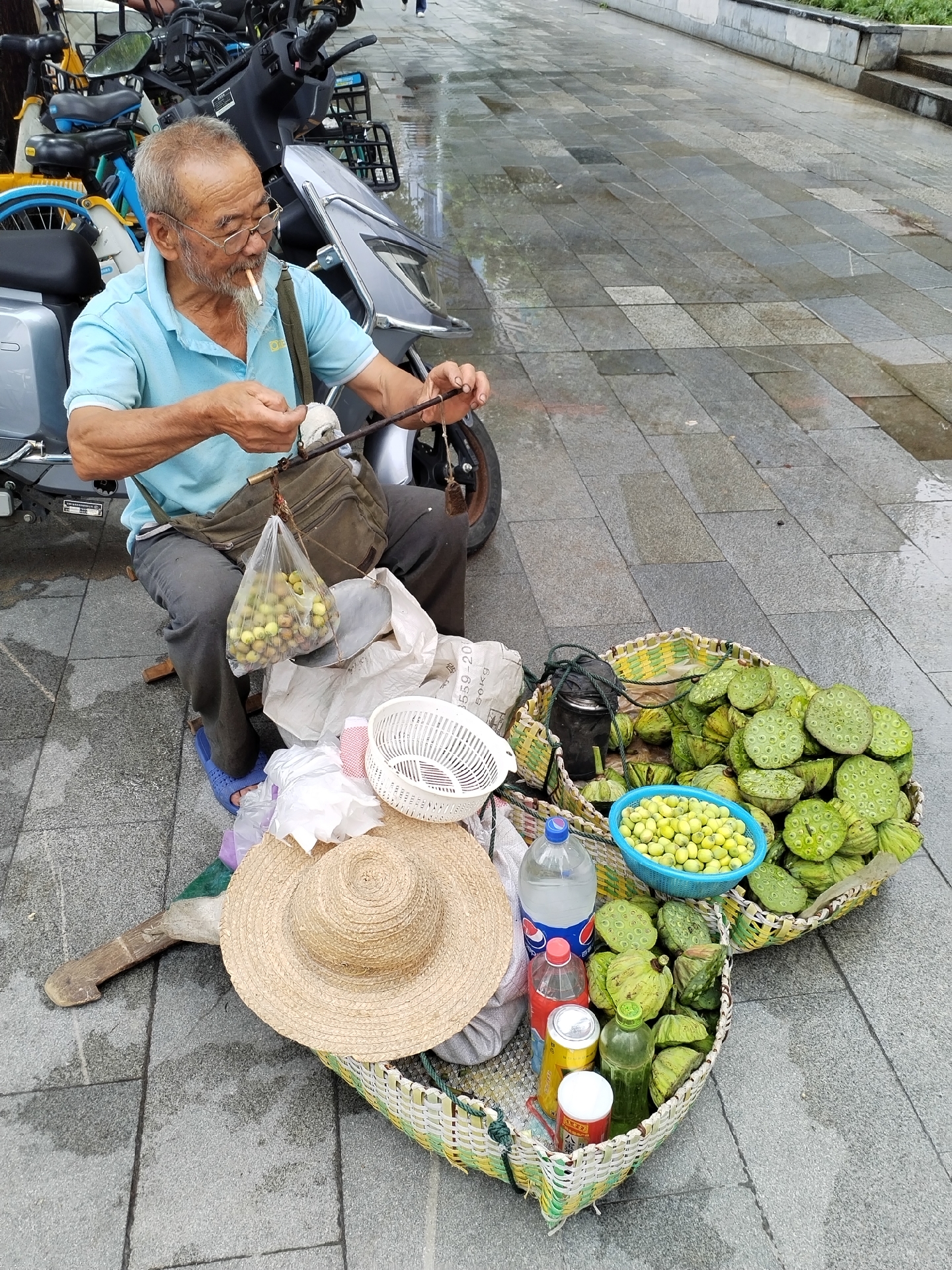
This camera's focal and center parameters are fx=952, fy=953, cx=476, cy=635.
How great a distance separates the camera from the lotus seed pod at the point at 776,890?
91.2 inches

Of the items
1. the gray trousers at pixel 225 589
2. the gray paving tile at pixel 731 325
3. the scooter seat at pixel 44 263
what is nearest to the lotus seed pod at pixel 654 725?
the gray trousers at pixel 225 589

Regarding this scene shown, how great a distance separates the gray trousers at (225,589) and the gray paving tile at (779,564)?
139 cm

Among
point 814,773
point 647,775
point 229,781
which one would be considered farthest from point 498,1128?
point 229,781

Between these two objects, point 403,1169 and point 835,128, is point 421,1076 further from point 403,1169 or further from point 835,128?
point 835,128

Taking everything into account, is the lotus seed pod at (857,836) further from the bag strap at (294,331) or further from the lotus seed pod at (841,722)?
the bag strap at (294,331)

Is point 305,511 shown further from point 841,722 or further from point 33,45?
point 33,45

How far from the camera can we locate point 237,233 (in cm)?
230

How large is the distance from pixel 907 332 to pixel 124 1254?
19.8 feet

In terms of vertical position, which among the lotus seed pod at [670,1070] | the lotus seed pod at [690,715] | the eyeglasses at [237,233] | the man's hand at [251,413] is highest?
the eyeglasses at [237,233]

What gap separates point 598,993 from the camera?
6.75 ft

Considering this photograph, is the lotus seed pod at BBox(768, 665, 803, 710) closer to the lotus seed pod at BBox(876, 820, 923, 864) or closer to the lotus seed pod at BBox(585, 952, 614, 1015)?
the lotus seed pod at BBox(876, 820, 923, 864)

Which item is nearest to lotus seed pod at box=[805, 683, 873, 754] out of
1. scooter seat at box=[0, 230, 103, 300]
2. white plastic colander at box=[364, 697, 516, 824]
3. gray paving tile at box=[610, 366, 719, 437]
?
white plastic colander at box=[364, 697, 516, 824]

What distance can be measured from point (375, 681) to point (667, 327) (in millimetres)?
4159

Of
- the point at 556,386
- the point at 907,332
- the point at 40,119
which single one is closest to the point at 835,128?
the point at 907,332
